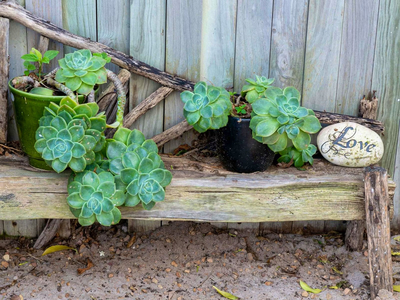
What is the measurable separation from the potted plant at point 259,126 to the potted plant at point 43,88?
0.38m

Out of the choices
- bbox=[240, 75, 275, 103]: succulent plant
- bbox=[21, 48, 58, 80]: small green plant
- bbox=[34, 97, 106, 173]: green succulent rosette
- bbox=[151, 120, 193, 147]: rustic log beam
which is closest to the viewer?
bbox=[34, 97, 106, 173]: green succulent rosette

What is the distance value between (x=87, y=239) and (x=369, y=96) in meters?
1.54

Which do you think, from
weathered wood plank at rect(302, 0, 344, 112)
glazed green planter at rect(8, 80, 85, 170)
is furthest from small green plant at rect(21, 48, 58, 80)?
weathered wood plank at rect(302, 0, 344, 112)

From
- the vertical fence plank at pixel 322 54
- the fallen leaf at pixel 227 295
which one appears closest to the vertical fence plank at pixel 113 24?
the vertical fence plank at pixel 322 54

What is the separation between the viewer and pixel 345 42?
2.28 metres

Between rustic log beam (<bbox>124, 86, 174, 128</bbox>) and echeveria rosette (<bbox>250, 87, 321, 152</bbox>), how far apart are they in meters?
0.49

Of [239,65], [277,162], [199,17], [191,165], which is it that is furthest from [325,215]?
[199,17]

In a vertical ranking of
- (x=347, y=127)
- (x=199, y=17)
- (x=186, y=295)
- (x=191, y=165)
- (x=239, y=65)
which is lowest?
(x=186, y=295)

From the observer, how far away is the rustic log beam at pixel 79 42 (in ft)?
6.98

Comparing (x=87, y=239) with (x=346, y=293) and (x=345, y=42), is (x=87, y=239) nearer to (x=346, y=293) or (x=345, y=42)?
(x=346, y=293)

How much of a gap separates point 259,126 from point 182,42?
595 mm

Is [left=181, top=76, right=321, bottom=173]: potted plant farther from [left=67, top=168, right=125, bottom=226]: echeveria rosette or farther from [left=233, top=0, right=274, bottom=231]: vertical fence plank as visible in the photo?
[left=67, top=168, right=125, bottom=226]: echeveria rosette

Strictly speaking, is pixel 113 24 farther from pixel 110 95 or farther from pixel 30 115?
pixel 30 115

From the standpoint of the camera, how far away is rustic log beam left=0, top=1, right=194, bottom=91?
2.13m
